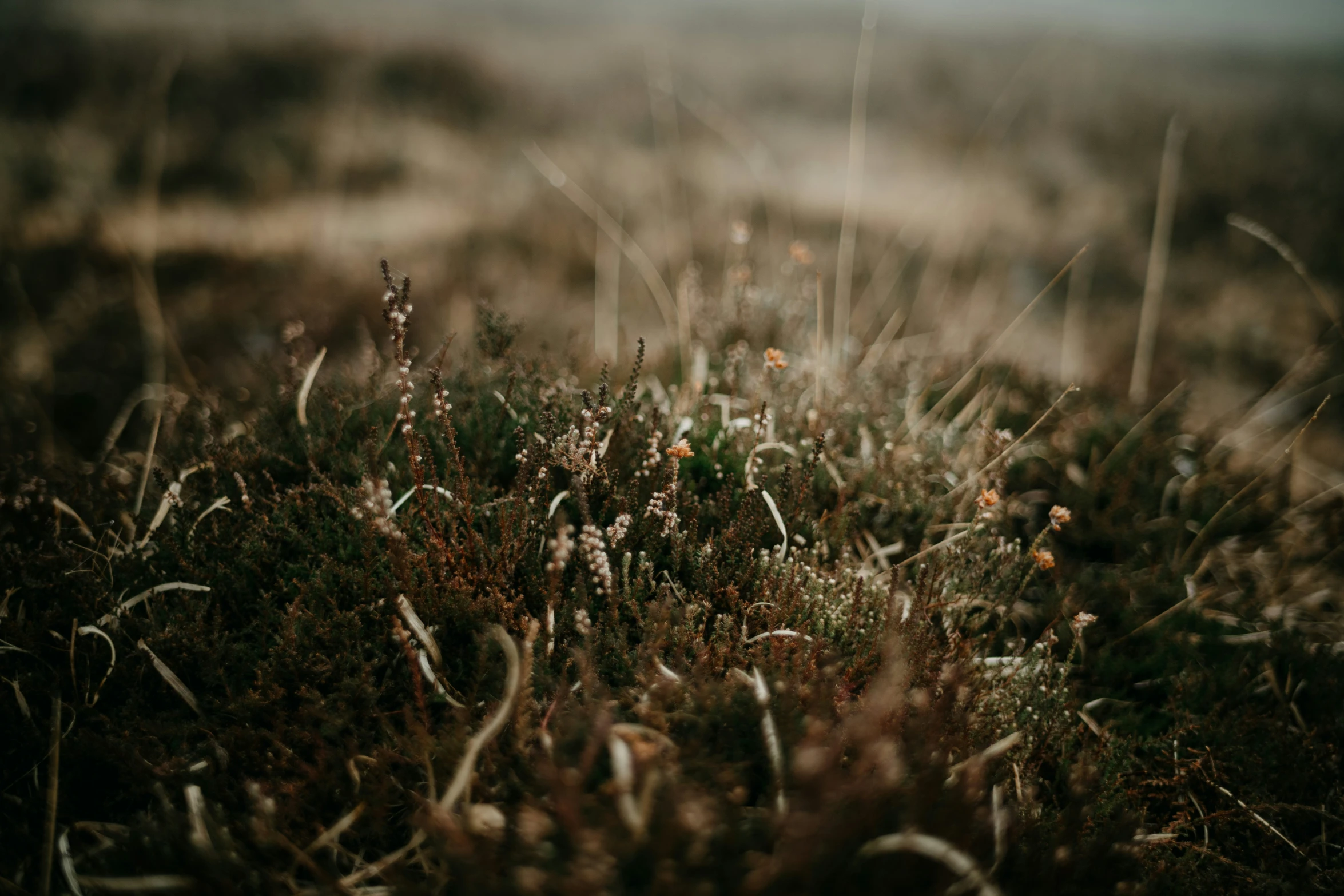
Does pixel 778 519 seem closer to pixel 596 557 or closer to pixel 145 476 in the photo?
pixel 596 557

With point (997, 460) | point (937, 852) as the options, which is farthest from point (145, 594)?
point (997, 460)

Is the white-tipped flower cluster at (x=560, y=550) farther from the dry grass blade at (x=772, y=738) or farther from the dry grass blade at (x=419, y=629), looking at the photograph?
the dry grass blade at (x=772, y=738)

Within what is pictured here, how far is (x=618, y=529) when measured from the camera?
1802 millimetres

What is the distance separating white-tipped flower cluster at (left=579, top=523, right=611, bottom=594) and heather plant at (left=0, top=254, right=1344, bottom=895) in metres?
0.02

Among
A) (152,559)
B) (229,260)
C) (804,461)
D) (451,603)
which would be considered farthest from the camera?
(229,260)

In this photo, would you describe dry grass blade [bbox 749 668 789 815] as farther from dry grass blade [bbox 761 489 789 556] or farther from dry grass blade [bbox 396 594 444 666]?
dry grass blade [bbox 396 594 444 666]

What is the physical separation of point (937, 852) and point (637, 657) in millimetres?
818

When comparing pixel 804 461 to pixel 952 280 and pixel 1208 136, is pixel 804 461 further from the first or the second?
pixel 1208 136

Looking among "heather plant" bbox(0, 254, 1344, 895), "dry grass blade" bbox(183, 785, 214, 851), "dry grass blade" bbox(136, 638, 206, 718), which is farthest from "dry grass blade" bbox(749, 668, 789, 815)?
"dry grass blade" bbox(136, 638, 206, 718)

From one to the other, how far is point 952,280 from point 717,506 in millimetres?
4778

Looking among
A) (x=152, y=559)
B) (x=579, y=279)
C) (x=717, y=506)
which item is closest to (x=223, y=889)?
(x=152, y=559)

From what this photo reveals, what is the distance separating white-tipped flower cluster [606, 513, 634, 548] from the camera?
1786 mm

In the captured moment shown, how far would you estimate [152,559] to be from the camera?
6.47 ft

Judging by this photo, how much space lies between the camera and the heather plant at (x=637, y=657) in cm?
125
